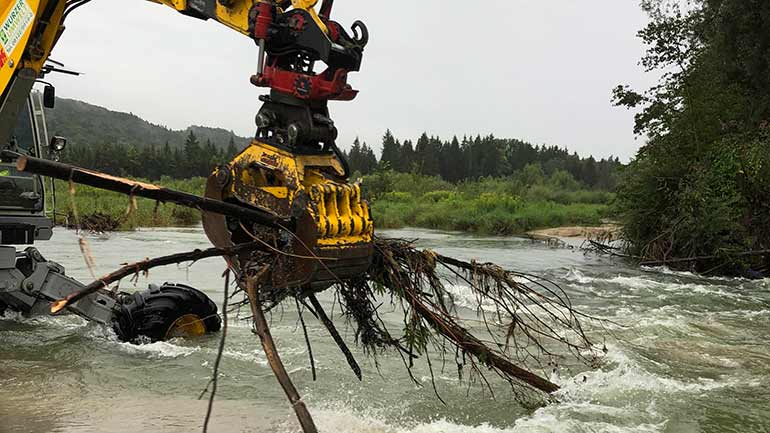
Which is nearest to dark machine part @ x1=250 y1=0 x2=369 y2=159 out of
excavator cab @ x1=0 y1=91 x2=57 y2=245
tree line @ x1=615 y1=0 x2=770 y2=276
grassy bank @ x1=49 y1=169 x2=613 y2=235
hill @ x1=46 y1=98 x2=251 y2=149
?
excavator cab @ x1=0 y1=91 x2=57 y2=245

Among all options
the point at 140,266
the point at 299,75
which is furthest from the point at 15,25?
the point at 140,266

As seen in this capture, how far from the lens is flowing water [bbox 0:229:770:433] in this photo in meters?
5.23

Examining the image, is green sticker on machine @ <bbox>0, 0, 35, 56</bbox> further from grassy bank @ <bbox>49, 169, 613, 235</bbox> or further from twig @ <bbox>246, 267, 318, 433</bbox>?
grassy bank @ <bbox>49, 169, 613, 235</bbox>

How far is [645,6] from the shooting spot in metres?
23.0

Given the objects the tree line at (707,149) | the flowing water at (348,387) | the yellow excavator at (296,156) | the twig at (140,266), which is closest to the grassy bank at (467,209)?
the tree line at (707,149)

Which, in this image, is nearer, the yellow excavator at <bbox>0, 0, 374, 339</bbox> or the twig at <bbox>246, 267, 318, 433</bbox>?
the twig at <bbox>246, 267, 318, 433</bbox>

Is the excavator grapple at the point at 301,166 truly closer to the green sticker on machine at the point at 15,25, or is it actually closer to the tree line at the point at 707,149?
the green sticker on machine at the point at 15,25

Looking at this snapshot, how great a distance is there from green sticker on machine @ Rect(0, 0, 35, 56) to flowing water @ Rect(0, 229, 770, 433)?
2675 mm

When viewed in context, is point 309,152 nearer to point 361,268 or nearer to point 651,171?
point 361,268

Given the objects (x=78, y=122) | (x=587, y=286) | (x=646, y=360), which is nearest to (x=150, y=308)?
(x=646, y=360)

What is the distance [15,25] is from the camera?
16.9 ft

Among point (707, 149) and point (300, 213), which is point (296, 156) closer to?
point (300, 213)

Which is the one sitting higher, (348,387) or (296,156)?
(296,156)

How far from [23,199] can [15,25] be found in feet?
8.27
